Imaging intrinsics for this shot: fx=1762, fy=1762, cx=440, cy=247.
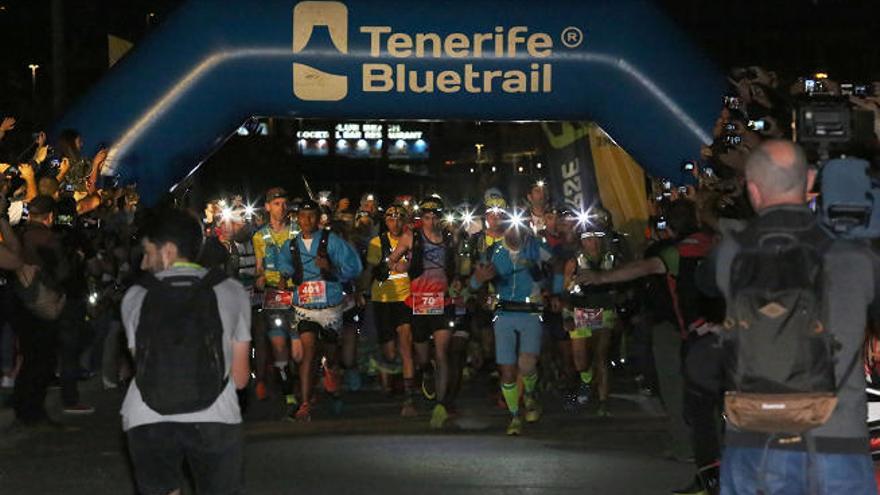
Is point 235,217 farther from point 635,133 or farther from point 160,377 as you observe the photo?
point 160,377

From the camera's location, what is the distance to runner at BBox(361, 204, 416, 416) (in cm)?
1620

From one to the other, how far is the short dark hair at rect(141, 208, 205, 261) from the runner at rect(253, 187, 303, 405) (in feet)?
26.0

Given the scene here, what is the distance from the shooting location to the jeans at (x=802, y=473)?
546cm

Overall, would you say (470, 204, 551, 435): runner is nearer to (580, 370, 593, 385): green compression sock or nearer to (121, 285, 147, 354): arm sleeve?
(580, 370, 593, 385): green compression sock

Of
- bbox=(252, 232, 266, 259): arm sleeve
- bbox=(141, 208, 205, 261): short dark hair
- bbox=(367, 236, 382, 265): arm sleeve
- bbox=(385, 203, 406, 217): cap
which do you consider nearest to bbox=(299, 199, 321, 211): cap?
bbox=(252, 232, 266, 259): arm sleeve

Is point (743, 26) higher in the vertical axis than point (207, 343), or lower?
higher

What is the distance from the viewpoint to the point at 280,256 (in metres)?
15.1

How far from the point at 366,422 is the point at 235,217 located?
11.9 feet

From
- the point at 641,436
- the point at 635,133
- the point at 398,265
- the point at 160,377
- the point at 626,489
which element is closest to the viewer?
the point at 160,377

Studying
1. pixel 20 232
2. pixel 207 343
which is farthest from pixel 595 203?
pixel 207 343

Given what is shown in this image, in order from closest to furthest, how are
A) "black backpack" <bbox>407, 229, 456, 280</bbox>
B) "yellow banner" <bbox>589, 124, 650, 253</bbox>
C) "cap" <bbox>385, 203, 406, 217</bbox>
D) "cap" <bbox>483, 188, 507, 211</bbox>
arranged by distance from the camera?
1. "cap" <bbox>483, 188, 507, 211</bbox>
2. "black backpack" <bbox>407, 229, 456, 280</bbox>
3. "cap" <bbox>385, 203, 406, 217</bbox>
4. "yellow banner" <bbox>589, 124, 650, 253</bbox>

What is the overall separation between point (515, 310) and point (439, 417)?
1146 millimetres

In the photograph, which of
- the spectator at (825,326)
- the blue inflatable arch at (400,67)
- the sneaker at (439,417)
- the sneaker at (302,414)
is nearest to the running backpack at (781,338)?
the spectator at (825,326)

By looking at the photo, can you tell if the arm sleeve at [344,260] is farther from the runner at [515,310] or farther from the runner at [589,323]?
the runner at [589,323]
